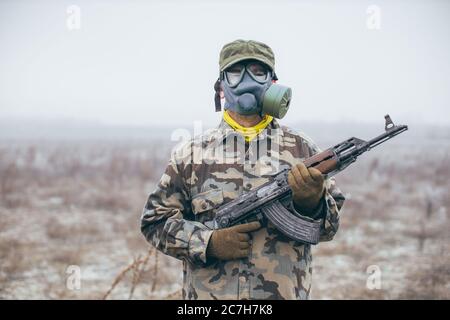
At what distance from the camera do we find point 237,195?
10.9 ft

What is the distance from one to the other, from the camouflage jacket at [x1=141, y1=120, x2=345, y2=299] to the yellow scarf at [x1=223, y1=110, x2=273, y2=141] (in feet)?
0.09

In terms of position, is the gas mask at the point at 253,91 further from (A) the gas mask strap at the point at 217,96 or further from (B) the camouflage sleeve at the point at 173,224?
(B) the camouflage sleeve at the point at 173,224

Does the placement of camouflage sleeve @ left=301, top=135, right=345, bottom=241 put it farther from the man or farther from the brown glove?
the brown glove

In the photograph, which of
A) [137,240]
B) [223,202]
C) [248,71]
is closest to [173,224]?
[223,202]

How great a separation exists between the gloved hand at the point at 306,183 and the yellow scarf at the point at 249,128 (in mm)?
368

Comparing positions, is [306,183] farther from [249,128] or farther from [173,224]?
[173,224]

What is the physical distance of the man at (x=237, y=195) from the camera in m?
3.22

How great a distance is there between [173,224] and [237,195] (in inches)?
16.4

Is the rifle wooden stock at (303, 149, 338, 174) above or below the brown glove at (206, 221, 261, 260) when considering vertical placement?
above

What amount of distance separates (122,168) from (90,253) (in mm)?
11255

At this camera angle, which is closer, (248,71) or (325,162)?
(325,162)

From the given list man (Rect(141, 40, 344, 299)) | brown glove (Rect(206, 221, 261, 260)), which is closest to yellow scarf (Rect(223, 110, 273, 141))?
man (Rect(141, 40, 344, 299))

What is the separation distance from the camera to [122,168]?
2159cm

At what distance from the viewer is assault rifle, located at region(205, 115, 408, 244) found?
3.20 metres
